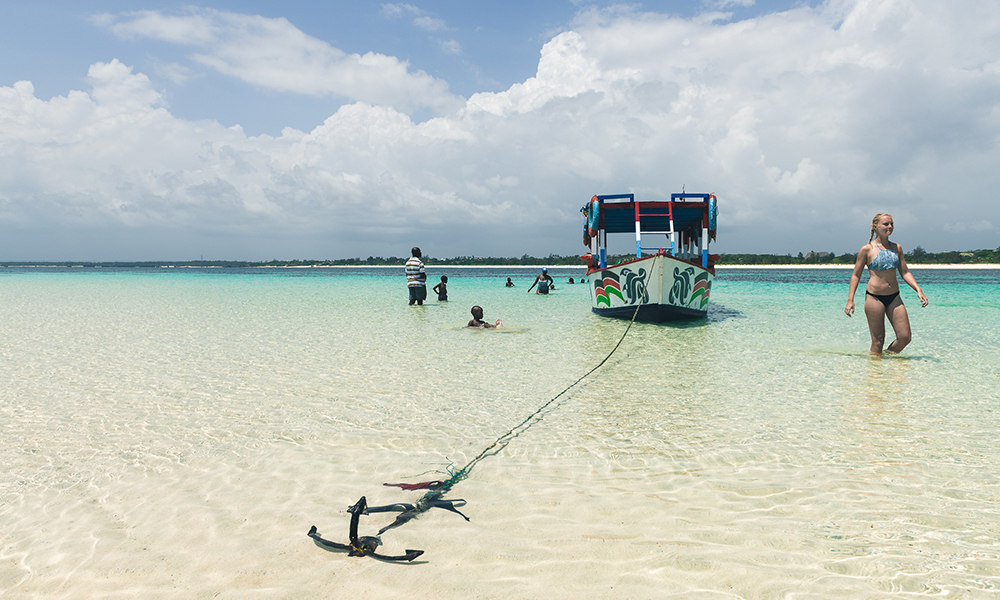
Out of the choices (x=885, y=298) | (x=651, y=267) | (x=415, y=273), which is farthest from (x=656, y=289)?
(x=415, y=273)

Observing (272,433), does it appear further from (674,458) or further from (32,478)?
(674,458)

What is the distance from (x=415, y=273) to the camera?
17.1m

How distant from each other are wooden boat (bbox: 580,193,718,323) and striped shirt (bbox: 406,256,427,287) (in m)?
5.34

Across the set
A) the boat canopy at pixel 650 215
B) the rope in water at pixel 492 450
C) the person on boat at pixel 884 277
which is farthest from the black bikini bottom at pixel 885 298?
the boat canopy at pixel 650 215

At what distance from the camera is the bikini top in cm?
744

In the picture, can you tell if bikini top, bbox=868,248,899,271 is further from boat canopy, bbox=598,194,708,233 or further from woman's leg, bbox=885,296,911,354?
boat canopy, bbox=598,194,708,233

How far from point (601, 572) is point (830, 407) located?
4.06 meters

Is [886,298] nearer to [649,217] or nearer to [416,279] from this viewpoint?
[649,217]

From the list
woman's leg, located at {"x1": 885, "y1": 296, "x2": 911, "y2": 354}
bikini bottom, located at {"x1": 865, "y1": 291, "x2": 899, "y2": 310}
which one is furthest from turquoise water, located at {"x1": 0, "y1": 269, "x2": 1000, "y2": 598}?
bikini bottom, located at {"x1": 865, "y1": 291, "x2": 899, "y2": 310}

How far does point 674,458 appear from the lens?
3936 millimetres

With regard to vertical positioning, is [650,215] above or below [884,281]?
above

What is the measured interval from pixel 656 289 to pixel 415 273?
309 inches

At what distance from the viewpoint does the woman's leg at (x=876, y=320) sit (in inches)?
304

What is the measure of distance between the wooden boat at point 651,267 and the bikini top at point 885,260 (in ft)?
15.6
